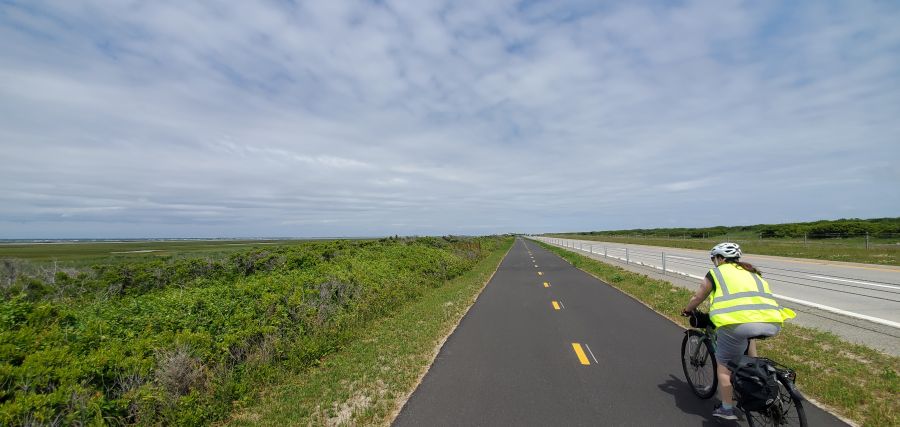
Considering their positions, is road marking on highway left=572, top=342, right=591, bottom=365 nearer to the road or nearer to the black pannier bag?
the black pannier bag

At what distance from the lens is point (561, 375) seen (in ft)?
20.7

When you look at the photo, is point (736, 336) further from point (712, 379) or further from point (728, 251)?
point (712, 379)

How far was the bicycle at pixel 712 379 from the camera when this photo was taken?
3.74m

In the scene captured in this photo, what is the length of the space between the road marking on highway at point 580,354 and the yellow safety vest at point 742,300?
2.97 m

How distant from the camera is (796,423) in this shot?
4215mm

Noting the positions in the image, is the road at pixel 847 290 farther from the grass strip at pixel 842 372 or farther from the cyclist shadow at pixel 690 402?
the cyclist shadow at pixel 690 402

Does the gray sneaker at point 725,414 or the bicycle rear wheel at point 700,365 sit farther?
the bicycle rear wheel at point 700,365

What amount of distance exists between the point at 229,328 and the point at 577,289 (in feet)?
43.7

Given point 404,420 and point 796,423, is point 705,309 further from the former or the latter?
point 404,420

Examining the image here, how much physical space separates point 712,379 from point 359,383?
4730mm

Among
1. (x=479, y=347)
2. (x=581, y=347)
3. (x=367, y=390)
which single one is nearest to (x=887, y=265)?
(x=581, y=347)

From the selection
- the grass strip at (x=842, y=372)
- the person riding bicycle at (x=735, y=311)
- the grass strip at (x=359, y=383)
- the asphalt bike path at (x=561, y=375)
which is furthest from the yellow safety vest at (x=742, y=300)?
the grass strip at (x=359, y=383)

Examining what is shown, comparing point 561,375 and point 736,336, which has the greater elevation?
point 736,336

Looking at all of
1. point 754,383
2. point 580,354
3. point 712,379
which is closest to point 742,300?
point 754,383
